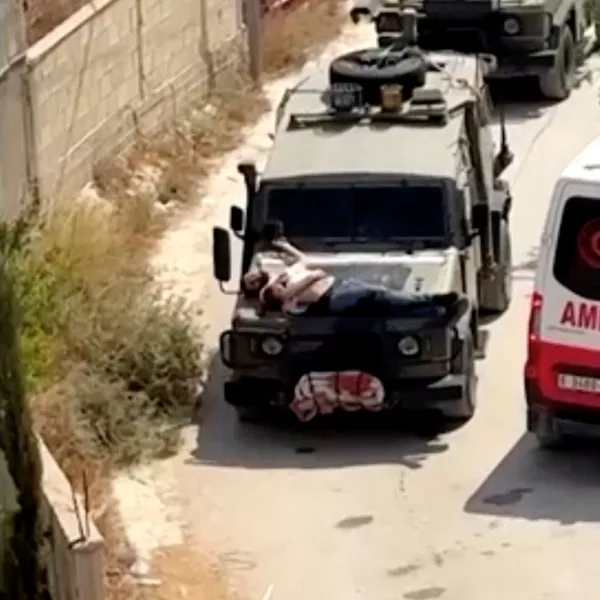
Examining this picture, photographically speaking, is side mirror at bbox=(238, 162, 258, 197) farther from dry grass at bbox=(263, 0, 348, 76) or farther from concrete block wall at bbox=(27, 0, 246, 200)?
dry grass at bbox=(263, 0, 348, 76)

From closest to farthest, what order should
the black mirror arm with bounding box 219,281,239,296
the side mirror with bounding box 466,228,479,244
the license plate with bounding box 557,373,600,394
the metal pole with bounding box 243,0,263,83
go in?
1. the license plate with bounding box 557,373,600,394
2. the side mirror with bounding box 466,228,479,244
3. the black mirror arm with bounding box 219,281,239,296
4. the metal pole with bounding box 243,0,263,83

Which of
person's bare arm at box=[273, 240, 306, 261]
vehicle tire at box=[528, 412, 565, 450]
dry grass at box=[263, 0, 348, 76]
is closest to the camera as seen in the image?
vehicle tire at box=[528, 412, 565, 450]

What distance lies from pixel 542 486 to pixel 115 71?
309 inches

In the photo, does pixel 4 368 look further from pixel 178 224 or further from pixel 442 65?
pixel 178 224

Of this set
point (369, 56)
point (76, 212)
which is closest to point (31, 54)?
point (76, 212)

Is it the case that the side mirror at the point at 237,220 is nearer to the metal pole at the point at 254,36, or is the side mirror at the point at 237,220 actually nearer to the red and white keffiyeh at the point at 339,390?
the red and white keffiyeh at the point at 339,390

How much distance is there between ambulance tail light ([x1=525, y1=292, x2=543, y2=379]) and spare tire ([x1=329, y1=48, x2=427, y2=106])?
9.33ft

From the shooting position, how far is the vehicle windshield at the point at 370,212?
47.1 ft

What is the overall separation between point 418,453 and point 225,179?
22.6 ft

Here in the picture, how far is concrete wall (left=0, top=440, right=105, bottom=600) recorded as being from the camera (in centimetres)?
984

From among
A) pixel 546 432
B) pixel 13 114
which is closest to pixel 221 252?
pixel 546 432

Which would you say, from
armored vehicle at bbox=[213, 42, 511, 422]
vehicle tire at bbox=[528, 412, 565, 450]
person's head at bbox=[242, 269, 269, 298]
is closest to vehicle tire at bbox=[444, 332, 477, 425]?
armored vehicle at bbox=[213, 42, 511, 422]

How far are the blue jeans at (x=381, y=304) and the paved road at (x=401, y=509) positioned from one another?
2.92ft

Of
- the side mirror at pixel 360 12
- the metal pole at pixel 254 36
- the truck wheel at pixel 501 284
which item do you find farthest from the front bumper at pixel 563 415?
the side mirror at pixel 360 12
